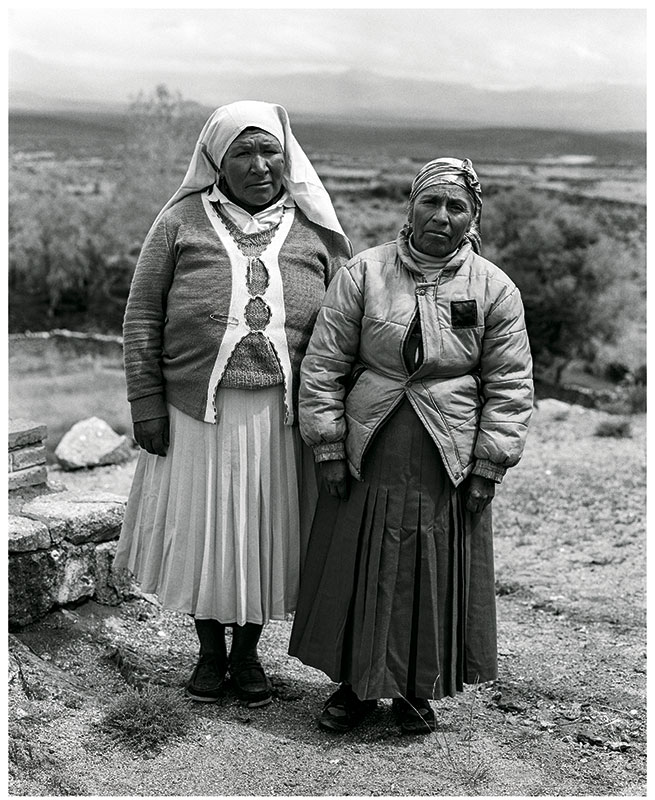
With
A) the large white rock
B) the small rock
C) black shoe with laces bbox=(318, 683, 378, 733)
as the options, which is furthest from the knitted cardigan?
the large white rock

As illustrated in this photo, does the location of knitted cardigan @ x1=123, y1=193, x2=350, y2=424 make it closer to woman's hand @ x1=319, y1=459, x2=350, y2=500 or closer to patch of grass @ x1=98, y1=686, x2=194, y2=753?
woman's hand @ x1=319, y1=459, x2=350, y2=500

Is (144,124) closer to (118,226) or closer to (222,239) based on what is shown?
(118,226)

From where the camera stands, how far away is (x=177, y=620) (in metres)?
4.64

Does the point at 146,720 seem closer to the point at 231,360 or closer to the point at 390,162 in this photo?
the point at 231,360

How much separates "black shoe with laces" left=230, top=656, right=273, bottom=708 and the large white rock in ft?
13.6

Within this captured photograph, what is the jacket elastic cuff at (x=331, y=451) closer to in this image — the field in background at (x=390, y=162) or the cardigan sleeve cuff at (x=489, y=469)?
the cardigan sleeve cuff at (x=489, y=469)

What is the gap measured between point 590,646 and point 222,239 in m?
2.56

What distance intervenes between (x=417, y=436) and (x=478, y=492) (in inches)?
10.9

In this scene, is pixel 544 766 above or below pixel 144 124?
below

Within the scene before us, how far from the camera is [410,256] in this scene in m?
3.36

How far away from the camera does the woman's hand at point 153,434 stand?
11.8 feet

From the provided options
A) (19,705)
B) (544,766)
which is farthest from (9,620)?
(544,766)

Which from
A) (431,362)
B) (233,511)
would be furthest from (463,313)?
(233,511)

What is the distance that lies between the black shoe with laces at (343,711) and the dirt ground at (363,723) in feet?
0.13
